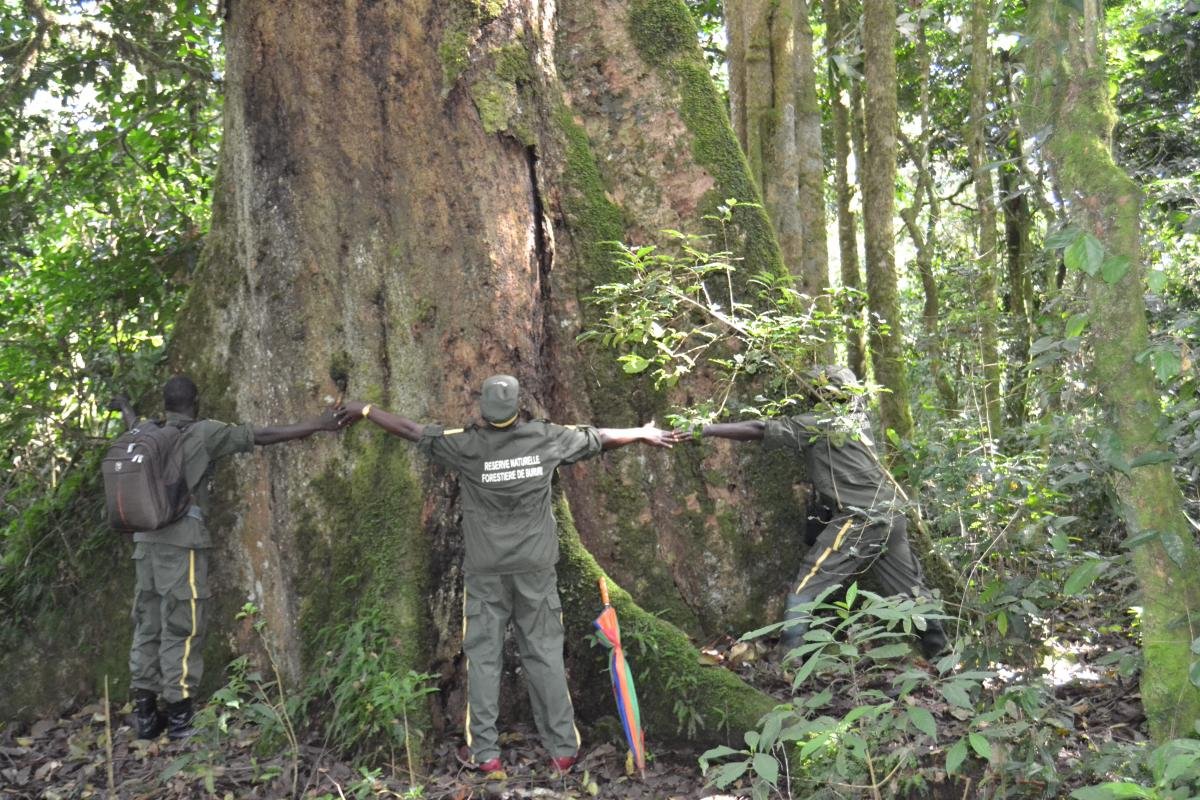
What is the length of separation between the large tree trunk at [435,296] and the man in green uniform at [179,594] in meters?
0.26

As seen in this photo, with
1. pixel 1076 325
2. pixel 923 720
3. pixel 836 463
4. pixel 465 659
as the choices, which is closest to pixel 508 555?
pixel 465 659

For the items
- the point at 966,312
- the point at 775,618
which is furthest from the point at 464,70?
the point at 966,312

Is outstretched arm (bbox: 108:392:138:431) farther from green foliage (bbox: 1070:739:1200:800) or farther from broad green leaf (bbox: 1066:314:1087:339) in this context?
green foliage (bbox: 1070:739:1200:800)

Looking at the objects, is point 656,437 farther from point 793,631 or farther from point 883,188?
point 883,188

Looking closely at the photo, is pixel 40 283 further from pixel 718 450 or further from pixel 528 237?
pixel 718 450

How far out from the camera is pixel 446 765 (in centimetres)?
523

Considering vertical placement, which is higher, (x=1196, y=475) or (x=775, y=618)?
(x=1196, y=475)

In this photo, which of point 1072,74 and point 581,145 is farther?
point 581,145

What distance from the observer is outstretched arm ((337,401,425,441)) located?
18.4 ft

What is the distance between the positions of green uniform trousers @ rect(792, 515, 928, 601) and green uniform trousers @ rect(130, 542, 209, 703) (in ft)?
11.4

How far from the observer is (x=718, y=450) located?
652 centimetres

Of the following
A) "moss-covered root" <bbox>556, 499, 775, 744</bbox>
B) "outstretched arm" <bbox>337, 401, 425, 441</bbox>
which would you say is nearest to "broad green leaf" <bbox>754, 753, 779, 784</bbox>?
"moss-covered root" <bbox>556, 499, 775, 744</bbox>

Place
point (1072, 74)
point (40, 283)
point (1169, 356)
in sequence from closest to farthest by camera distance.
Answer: point (1169, 356) → point (1072, 74) → point (40, 283)

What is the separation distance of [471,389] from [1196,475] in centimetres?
409
